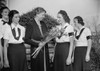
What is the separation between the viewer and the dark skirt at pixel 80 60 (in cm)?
496

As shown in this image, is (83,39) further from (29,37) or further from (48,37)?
(29,37)

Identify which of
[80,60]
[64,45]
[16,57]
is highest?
[64,45]

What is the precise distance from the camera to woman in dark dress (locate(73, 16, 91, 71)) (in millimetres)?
4922

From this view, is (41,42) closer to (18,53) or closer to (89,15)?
(18,53)

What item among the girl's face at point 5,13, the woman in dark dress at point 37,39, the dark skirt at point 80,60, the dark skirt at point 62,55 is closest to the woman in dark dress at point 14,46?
the woman in dark dress at point 37,39

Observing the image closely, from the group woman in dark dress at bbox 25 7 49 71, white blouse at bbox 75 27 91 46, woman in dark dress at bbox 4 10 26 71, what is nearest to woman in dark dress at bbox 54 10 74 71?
woman in dark dress at bbox 25 7 49 71

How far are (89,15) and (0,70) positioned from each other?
487cm

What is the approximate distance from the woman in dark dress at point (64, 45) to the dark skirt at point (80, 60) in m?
0.51

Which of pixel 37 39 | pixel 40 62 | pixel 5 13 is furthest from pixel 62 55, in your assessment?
pixel 5 13

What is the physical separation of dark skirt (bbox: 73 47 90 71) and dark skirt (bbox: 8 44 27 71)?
127 centimetres

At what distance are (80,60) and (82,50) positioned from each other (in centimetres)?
22

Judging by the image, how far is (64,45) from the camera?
4465 millimetres

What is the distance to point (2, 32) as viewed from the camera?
418 cm

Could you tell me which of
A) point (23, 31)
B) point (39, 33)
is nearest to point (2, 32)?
point (23, 31)
